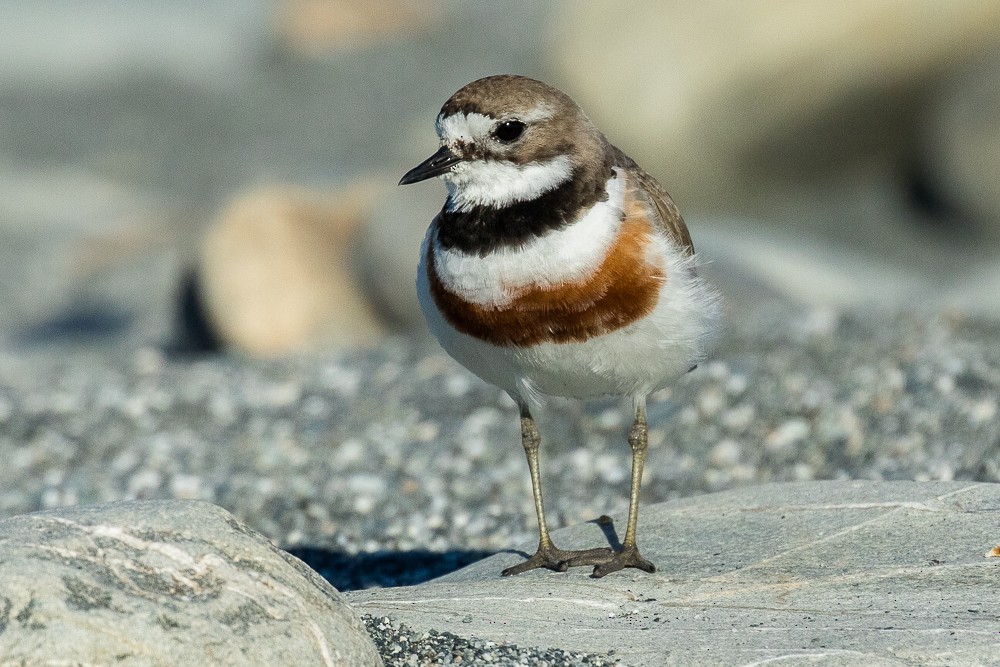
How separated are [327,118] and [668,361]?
13.3m

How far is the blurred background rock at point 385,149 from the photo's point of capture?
916 centimetres

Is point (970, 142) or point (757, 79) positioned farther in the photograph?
point (757, 79)

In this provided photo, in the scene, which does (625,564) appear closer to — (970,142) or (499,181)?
(499,181)

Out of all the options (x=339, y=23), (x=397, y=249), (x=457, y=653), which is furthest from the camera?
(x=339, y=23)

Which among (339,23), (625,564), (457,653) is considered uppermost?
(339,23)

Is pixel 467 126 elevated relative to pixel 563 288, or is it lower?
elevated

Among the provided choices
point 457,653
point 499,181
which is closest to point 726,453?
point 499,181

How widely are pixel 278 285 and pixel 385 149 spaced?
6.77 meters

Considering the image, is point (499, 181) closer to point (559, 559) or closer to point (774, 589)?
point (559, 559)

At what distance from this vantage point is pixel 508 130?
155 inches

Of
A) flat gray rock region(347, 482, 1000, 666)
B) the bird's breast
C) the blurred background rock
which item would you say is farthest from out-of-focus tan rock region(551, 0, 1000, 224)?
the bird's breast

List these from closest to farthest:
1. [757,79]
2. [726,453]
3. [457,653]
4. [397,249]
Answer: [457,653] → [726,453] → [397,249] → [757,79]

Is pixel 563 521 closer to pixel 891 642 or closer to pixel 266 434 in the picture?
pixel 266 434

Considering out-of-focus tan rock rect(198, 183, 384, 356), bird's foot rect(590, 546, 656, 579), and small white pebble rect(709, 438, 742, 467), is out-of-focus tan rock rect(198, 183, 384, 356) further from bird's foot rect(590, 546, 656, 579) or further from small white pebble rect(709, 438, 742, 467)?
bird's foot rect(590, 546, 656, 579)
